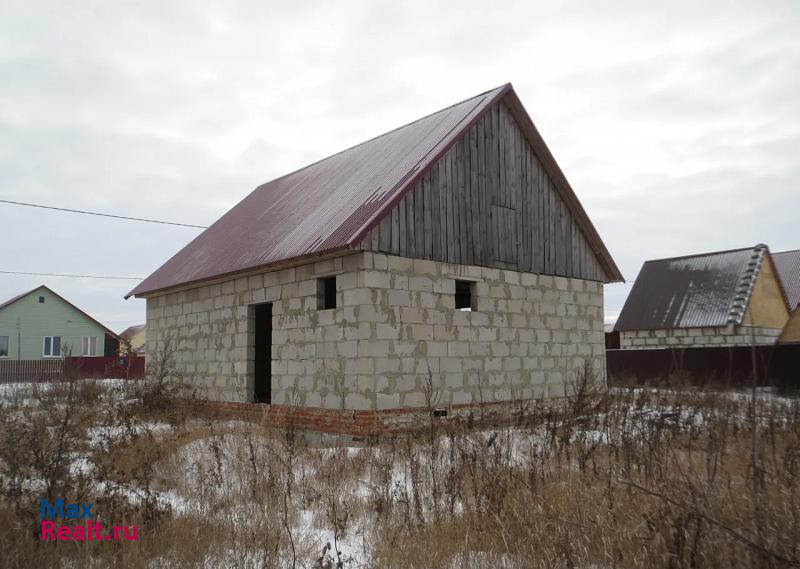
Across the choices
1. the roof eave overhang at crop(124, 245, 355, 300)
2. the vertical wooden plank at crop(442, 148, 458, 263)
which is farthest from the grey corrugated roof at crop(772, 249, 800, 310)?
the roof eave overhang at crop(124, 245, 355, 300)

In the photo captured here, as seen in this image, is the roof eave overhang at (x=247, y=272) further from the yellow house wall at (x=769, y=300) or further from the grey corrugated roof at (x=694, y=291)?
the yellow house wall at (x=769, y=300)

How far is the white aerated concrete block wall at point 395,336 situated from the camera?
443 inches

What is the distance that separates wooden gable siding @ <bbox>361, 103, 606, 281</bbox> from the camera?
12.1 m

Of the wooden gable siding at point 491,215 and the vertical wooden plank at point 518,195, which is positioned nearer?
the wooden gable siding at point 491,215

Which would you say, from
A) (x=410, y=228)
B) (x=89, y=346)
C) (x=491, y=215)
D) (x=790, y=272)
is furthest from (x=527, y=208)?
(x=89, y=346)

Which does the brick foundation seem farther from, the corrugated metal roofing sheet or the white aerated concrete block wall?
the corrugated metal roofing sheet

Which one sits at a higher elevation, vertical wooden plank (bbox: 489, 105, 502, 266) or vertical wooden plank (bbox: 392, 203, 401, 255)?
vertical wooden plank (bbox: 489, 105, 502, 266)

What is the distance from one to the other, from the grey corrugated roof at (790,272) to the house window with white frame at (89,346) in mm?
41820

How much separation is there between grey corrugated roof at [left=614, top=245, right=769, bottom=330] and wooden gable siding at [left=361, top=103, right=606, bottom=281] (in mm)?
13359

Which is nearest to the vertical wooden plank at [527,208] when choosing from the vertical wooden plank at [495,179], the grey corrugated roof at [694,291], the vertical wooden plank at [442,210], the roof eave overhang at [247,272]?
the vertical wooden plank at [495,179]

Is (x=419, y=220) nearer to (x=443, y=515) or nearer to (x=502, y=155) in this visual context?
(x=502, y=155)

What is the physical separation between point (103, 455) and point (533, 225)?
9.96 metres

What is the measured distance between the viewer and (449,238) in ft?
41.7

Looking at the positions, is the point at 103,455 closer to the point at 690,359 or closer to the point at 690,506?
the point at 690,506
